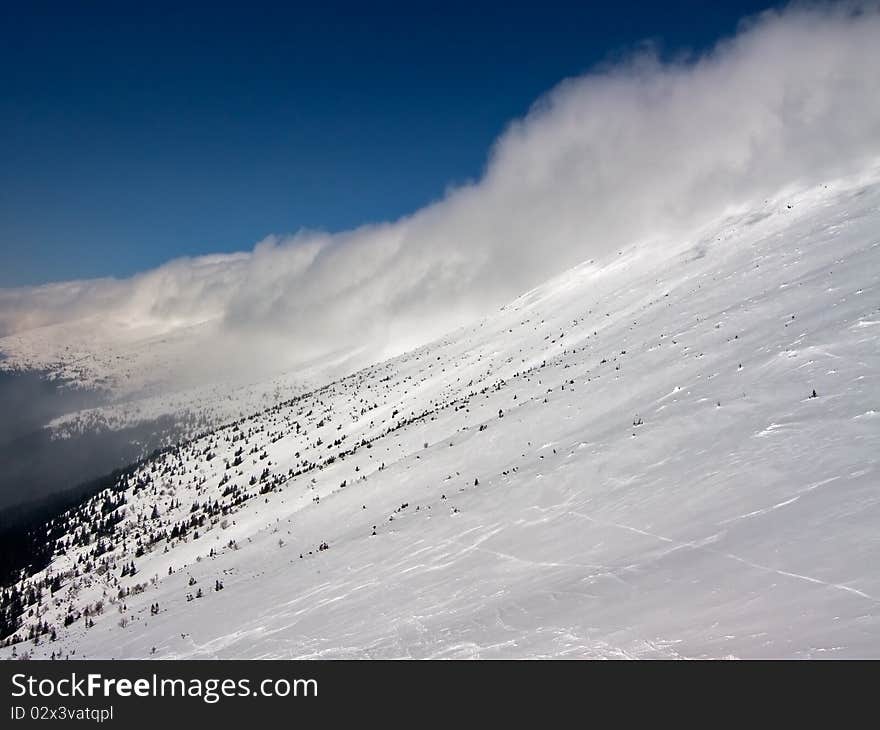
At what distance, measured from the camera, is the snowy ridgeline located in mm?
10953

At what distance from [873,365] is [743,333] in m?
16.4

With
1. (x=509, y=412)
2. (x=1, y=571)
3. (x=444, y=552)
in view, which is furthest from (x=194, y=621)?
(x=1, y=571)

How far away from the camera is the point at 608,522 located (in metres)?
17.1

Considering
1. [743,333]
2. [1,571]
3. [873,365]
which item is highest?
[743,333]

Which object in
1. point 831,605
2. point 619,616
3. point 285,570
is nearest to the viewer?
point 831,605

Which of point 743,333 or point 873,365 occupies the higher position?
point 743,333

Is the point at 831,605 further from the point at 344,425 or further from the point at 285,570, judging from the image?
the point at 344,425

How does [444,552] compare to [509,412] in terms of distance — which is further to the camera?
[509,412]

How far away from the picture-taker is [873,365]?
21.3 meters

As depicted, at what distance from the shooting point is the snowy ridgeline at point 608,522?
10953mm

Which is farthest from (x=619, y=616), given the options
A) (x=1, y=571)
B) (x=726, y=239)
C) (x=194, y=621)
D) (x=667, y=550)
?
(x=1, y=571)

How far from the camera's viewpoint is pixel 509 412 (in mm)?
42969
